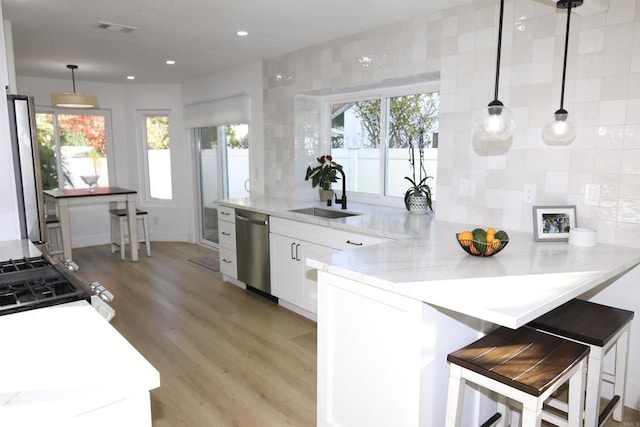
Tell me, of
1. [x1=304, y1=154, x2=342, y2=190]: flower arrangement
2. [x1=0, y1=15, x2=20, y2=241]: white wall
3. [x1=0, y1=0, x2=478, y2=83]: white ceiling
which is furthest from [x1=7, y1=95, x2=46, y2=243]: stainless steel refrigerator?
[x1=304, y1=154, x2=342, y2=190]: flower arrangement

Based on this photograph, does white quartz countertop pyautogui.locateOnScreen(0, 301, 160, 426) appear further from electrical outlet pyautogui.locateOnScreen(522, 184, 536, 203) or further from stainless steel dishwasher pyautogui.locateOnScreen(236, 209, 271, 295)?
stainless steel dishwasher pyautogui.locateOnScreen(236, 209, 271, 295)

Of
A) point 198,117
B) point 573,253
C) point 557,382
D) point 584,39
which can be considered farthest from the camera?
point 198,117

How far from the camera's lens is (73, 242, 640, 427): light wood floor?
2.35 metres

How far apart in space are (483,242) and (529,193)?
0.83m

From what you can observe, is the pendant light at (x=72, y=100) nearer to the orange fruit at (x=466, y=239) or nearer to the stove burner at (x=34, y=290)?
the stove burner at (x=34, y=290)

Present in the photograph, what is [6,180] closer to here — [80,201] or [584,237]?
[80,201]

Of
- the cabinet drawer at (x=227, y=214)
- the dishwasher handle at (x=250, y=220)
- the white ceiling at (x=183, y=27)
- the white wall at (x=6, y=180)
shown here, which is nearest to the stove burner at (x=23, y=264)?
the white wall at (x=6, y=180)

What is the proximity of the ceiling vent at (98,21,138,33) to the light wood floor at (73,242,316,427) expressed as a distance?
7.61ft

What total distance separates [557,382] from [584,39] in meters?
1.84

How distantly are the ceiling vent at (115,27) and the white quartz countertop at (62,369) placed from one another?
8.67 feet

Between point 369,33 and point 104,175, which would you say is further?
point 104,175

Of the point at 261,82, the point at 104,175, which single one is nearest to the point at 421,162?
the point at 261,82

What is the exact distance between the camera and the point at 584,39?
2326 millimetres

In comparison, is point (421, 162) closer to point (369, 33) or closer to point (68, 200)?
point (369, 33)
